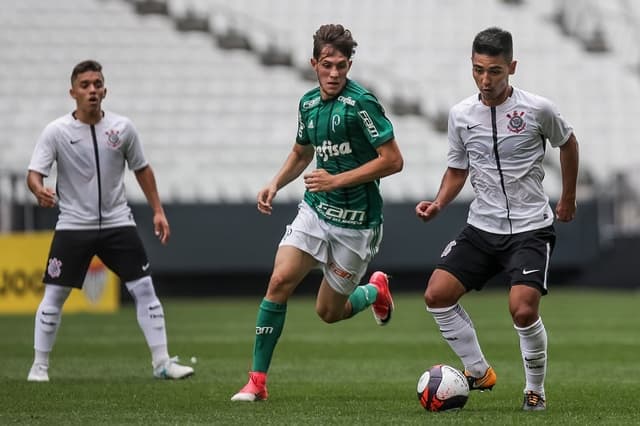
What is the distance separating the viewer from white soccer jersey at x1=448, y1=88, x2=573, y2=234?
23.8ft

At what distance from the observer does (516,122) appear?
726 cm

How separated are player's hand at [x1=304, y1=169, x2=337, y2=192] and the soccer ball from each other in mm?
1197

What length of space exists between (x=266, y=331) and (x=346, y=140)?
4.05 feet

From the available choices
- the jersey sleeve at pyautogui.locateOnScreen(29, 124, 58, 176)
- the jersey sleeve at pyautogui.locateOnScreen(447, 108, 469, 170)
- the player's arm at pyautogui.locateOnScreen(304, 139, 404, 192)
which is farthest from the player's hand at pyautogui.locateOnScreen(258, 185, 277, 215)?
the jersey sleeve at pyautogui.locateOnScreen(29, 124, 58, 176)

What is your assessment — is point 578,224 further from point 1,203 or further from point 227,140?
point 1,203

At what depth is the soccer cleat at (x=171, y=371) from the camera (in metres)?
9.31

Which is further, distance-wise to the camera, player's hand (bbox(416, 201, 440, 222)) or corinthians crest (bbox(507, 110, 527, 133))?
player's hand (bbox(416, 201, 440, 222))

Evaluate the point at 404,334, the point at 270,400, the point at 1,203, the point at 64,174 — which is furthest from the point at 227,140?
the point at 270,400

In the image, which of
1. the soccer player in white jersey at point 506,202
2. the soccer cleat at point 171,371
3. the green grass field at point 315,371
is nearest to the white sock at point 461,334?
the soccer player in white jersey at point 506,202

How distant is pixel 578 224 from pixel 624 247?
1.01 metres

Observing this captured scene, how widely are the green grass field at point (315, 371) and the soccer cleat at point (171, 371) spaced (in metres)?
0.08

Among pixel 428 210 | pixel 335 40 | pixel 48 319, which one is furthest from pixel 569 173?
pixel 48 319

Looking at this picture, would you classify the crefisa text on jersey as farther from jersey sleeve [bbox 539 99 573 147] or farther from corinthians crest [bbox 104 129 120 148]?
corinthians crest [bbox 104 129 120 148]

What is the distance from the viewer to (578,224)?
22531 millimetres
